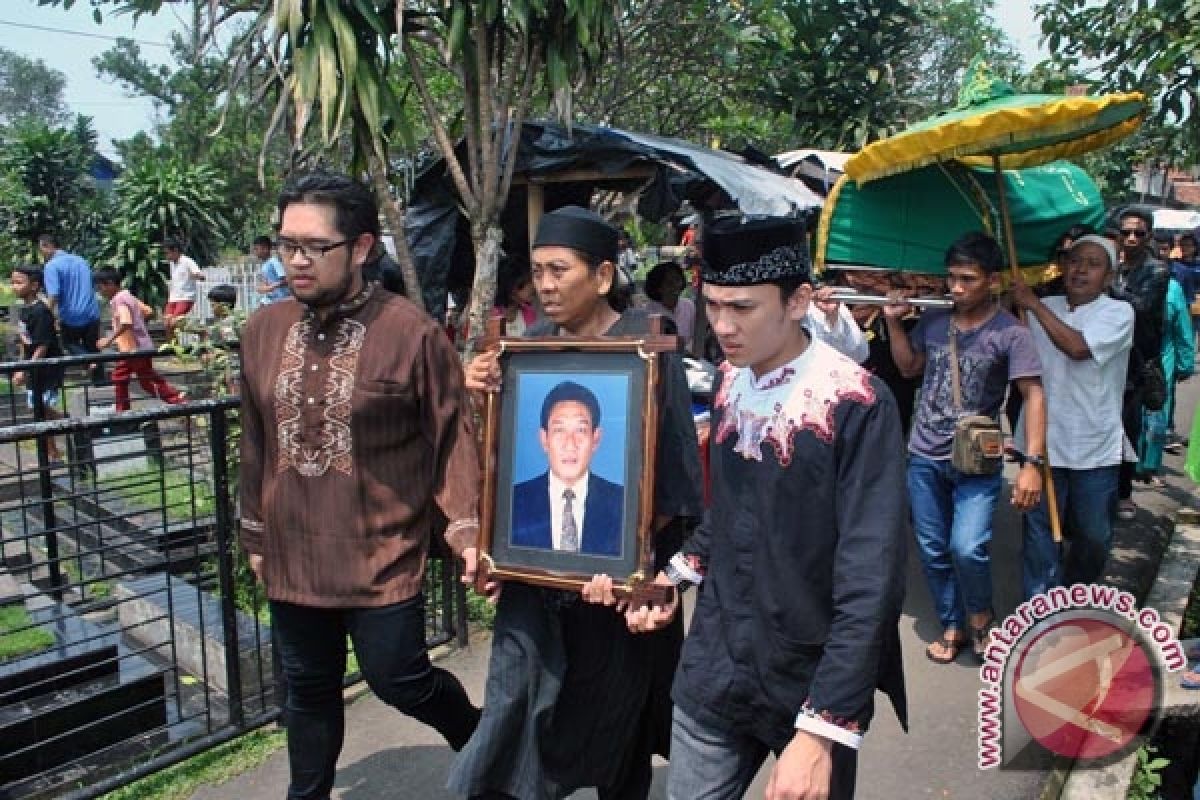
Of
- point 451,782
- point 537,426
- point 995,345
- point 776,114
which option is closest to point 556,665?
point 451,782

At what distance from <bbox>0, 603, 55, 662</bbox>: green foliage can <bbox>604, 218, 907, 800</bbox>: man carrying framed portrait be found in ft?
10.9

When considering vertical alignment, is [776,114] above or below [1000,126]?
above

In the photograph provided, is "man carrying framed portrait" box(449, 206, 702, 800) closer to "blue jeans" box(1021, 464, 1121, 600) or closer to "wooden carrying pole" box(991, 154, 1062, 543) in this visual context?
"wooden carrying pole" box(991, 154, 1062, 543)

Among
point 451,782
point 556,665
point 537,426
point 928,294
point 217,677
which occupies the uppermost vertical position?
point 928,294

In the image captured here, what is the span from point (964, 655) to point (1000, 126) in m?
2.30

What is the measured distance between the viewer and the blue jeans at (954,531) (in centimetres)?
400

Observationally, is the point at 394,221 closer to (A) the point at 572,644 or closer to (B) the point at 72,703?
(B) the point at 72,703

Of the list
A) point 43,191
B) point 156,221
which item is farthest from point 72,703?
point 43,191

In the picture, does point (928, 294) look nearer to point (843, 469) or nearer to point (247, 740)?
point (843, 469)

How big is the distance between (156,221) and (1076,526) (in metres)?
19.5

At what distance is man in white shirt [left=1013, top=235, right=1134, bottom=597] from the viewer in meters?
4.06

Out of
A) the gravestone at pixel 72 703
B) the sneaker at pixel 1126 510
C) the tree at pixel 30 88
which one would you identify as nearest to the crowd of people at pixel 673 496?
the gravestone at pixel 72 703

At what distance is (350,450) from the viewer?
103 inches

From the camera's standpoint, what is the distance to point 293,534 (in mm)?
2666
